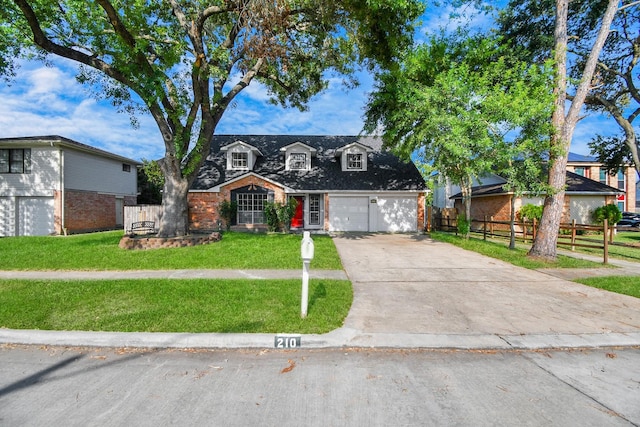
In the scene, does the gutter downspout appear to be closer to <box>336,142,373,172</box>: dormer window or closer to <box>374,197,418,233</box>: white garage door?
<box>336,142,373,172</box>: dormer window

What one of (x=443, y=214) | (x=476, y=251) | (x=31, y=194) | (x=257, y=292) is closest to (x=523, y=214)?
(x=443, y=214)

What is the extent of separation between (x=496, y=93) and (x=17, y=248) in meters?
18.4

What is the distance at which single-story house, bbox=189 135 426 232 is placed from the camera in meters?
19.1

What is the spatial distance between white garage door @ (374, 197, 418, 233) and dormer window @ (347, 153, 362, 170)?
117 inches

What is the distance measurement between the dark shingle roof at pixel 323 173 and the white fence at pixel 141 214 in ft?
8.89

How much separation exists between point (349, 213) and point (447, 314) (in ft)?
48.1

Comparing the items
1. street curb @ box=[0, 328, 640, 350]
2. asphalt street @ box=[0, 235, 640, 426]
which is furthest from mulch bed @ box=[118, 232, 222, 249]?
asphalt street @ box=[0, 235, 640, 426]

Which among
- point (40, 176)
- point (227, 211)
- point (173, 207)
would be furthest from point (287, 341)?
point (40, 176)

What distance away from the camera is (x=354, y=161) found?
21.4m

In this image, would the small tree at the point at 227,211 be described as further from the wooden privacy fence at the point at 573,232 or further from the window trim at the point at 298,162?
the wooden privacy fence at the point at 573,232

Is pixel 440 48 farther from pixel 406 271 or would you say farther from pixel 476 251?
pixel 406 271

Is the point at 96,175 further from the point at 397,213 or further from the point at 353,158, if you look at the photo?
the point at 397,213

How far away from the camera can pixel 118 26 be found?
10188mm

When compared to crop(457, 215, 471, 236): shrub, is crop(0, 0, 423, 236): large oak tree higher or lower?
higher
